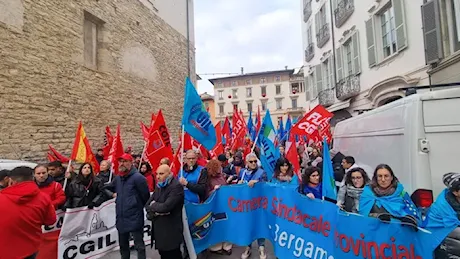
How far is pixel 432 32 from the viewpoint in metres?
9.12

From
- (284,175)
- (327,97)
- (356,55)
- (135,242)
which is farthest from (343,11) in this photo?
(135,242)

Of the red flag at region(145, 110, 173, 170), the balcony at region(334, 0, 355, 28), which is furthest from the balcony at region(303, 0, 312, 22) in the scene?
the red flag at region(145, 110, 173, 170)

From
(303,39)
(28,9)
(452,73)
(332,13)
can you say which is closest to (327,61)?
(332,13)

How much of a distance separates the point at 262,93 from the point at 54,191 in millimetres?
60085

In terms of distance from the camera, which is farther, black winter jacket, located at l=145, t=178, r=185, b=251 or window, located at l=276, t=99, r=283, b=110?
window, located at l=276, t=99, r=283, b=110

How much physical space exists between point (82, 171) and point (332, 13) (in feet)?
53.3

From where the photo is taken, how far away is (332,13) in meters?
17.1

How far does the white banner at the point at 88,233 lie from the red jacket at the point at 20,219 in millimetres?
1566

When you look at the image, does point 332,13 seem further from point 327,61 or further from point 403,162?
point 403,162

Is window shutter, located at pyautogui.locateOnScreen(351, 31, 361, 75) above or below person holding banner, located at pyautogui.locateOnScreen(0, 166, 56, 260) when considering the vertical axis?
above

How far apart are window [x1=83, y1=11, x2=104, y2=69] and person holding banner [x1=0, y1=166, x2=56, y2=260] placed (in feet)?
31.7

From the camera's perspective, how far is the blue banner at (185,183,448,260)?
3.09 meters

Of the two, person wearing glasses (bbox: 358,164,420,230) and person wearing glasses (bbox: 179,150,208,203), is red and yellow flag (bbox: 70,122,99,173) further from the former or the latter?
person wearing glasses (bbox: 358,164,420,230)

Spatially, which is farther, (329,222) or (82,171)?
(82,171)
